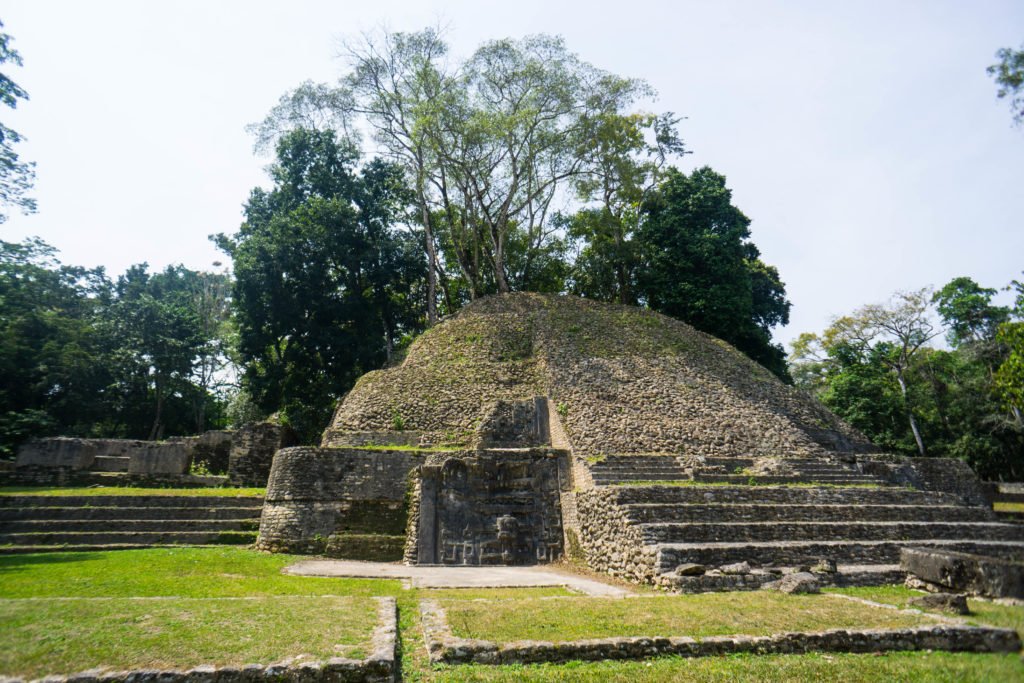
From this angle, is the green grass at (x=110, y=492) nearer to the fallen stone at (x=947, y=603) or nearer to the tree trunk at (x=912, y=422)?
the fallen stone at (x=947, y=603)

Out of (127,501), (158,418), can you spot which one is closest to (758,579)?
(127,501)

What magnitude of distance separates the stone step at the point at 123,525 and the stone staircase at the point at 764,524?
7919 mm

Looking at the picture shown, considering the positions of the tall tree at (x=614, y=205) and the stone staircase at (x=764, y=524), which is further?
the tall tree at (x=614, y=205)

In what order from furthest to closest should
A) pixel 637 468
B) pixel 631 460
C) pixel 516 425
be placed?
pixel 516 425 → pixel 631 460 → pixel 637 468

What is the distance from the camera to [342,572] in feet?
30.7

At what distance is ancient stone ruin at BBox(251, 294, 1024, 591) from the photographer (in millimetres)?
9336

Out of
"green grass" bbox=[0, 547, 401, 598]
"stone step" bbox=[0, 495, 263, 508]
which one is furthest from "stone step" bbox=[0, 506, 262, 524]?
"green grass" bbox=[0, 547, 401, 598]

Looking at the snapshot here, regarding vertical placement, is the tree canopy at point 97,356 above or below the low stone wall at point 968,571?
above

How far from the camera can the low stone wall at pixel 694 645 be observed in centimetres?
449

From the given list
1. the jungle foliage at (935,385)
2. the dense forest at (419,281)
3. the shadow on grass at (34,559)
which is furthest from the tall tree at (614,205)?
the shadow on grass at (34,559)

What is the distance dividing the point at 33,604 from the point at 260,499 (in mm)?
8864

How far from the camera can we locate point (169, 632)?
445 centimetres

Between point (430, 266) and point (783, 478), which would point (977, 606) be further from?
point (430, 266)

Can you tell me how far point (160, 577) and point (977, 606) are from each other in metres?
9.96
